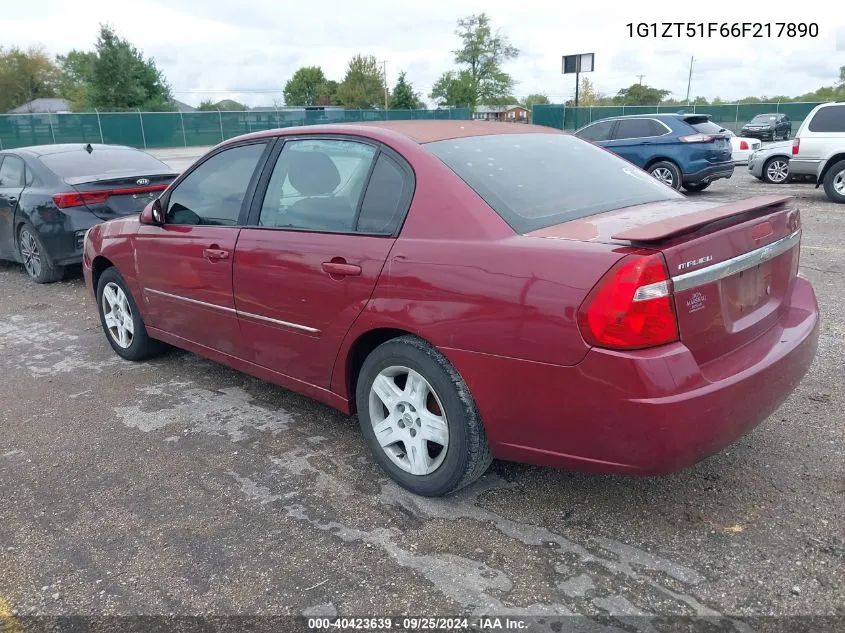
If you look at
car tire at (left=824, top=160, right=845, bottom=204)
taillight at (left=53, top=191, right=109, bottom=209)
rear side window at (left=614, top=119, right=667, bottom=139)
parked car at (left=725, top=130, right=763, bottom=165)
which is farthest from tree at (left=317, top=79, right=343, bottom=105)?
taillight at (left=53, top=191, right=109, bottom=209)

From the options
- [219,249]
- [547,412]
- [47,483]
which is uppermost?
[219,249]

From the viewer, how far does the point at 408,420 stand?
300 centimetres

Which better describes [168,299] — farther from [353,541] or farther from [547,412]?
[547,412]

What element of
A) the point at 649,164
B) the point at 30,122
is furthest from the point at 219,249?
the point at 30,122

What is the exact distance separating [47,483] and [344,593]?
1764 mm

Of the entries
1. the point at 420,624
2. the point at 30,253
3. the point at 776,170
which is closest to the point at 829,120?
the point at 776,170

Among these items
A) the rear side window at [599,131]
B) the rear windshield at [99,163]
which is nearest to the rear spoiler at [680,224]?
the rear windshield at [99,163]

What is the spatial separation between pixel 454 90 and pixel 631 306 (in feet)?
215

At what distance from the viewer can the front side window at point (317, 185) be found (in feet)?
10.6

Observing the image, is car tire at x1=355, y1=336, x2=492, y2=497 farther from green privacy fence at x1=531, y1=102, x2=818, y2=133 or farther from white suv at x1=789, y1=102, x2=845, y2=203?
green privacy fence at x1=531, y1=102, x2=818, y2=133

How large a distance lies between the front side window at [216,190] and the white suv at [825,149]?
11.2 m

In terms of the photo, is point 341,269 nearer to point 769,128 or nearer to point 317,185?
point 317,185

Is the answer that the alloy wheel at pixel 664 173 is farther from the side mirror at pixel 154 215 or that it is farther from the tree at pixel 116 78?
the tree at pixel 116 78

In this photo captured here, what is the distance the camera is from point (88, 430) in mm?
3883
